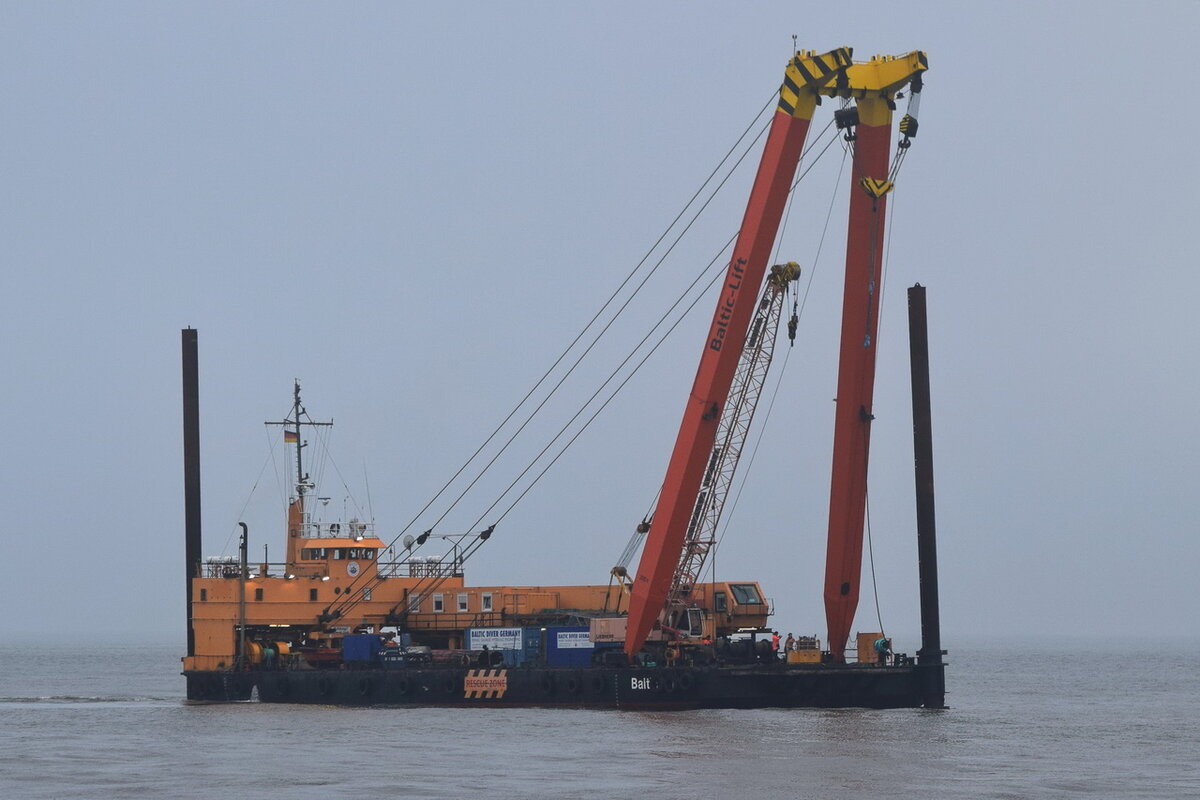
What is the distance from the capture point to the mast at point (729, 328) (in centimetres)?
4931

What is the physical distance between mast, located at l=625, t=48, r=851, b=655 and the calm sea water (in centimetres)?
→ 419

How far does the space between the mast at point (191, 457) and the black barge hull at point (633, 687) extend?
334 inches

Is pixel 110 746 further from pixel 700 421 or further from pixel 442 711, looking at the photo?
pixel 700 421

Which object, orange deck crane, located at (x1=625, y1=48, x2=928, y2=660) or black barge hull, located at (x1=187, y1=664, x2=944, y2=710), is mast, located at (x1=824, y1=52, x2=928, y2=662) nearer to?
orange deck crane, located at (x1=625, y1=48, x2=928, y2=660)

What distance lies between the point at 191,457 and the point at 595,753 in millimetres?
29154

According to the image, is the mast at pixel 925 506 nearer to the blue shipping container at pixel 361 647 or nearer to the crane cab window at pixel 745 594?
the crane cab window at pixel 745 594

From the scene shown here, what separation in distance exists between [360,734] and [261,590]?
14437 mm

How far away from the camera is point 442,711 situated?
52.8 meters

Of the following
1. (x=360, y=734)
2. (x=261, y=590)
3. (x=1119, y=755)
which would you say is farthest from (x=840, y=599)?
(x=261, y=590)

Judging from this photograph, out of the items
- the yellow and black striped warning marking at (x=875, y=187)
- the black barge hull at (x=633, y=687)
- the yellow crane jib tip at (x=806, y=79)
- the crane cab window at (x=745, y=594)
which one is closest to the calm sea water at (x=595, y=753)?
the black barge hull at (x=633, y=687)

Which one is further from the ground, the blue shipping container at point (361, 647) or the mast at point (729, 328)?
the mast at point (729, 328)

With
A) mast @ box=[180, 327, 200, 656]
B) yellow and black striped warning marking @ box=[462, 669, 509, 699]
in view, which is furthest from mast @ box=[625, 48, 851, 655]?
mast @ box=[180, 327, 200, 656]

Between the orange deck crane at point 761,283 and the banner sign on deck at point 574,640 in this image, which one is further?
the banner sign on deck at point 574,640

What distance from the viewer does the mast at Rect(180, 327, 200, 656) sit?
205 feet
